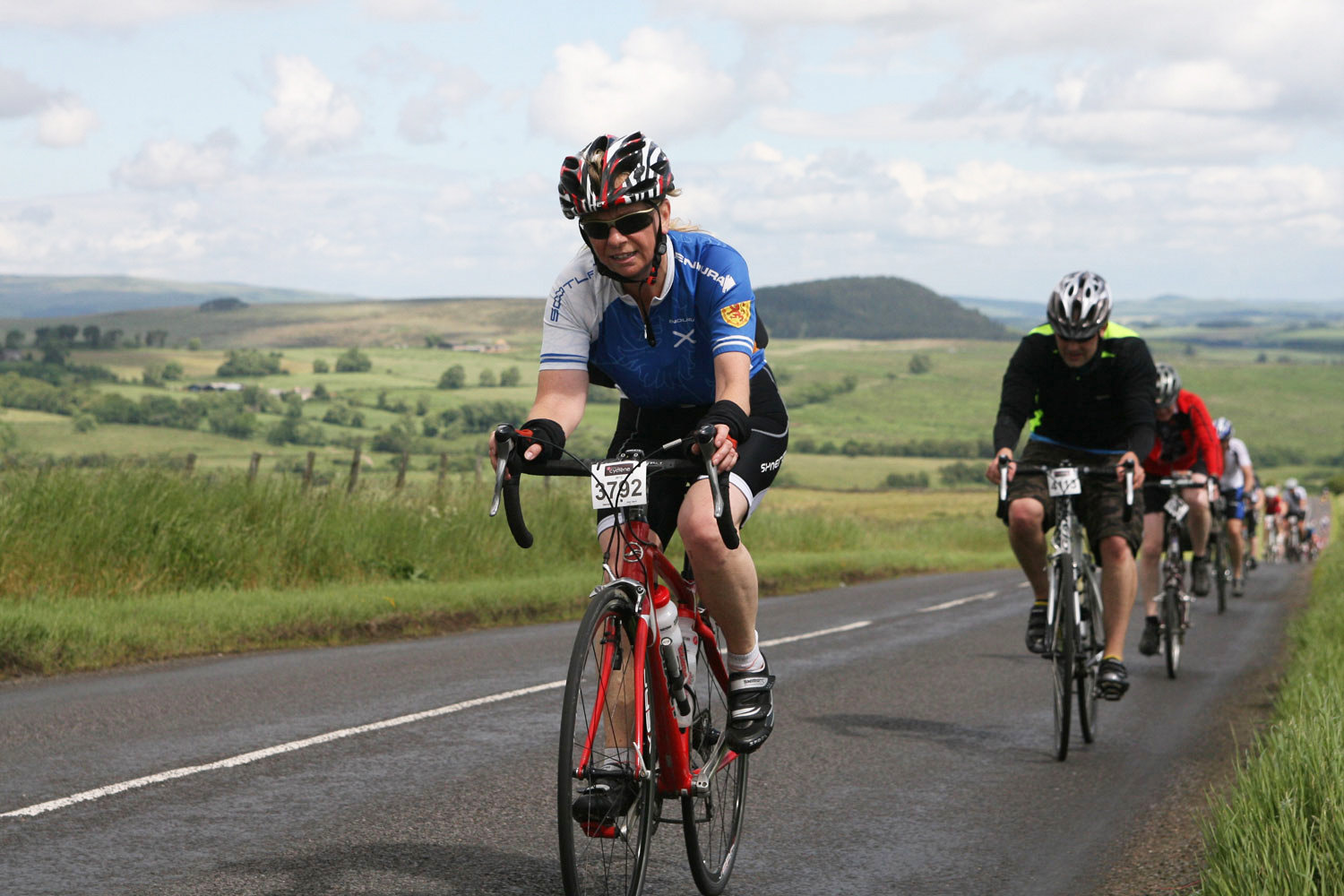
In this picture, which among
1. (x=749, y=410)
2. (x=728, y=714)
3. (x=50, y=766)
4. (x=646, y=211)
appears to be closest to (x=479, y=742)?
(x=50, y=766)

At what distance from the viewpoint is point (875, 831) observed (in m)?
5.62

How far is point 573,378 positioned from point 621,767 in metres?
1.29

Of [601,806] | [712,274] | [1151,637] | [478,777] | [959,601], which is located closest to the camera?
[601,806]

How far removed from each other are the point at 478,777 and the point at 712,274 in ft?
9.57

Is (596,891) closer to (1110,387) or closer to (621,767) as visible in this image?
(621,767)

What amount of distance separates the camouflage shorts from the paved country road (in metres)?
1.19

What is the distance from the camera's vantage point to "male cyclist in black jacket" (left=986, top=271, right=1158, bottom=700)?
7766 mm

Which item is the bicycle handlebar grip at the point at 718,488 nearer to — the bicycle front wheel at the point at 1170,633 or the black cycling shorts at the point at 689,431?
the black cycling shorts at the point at 689,431

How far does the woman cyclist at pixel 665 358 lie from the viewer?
421cm

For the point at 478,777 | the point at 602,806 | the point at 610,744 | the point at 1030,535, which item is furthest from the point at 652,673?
the point at 1030,535

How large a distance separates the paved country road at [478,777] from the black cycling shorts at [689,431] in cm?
132

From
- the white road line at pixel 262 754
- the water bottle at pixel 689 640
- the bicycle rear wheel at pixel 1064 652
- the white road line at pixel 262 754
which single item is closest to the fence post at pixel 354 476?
the white road line at pixel 262 754

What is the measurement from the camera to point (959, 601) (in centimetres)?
1745

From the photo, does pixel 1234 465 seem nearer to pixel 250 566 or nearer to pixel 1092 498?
pixel 1092 498
